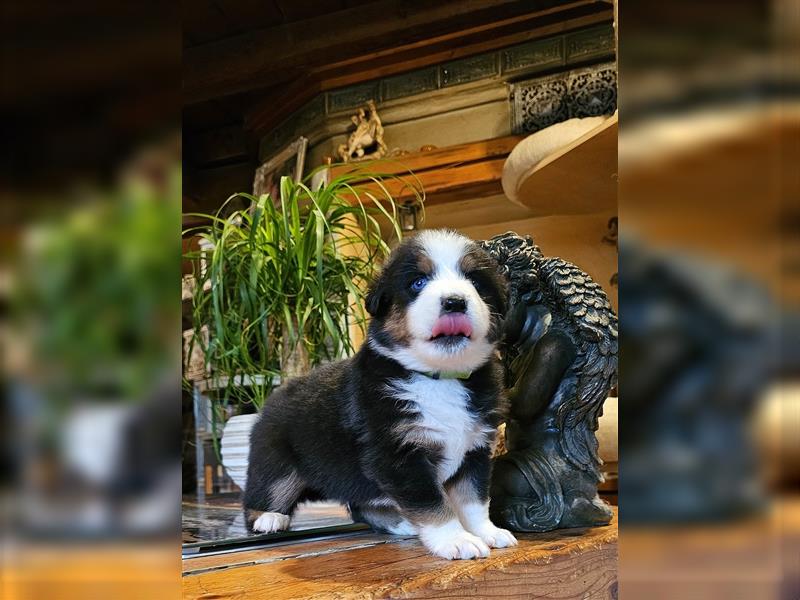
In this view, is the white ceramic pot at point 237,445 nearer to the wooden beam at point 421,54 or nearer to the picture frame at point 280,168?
the picture frame at point 280,168

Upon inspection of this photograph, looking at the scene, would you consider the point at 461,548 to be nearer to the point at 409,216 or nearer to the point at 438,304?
the point at 438,304

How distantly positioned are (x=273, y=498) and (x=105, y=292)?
730mm

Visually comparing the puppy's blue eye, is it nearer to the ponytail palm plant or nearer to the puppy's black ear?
the puppy's black ear

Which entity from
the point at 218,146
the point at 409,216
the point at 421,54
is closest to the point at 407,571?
the point at 409,216

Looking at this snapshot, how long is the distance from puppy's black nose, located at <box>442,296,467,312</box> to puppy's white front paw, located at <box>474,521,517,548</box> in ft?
0.79

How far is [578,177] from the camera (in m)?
1.49

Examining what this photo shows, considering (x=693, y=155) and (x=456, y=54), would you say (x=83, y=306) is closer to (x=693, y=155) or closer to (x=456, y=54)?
(x=693, y=155)

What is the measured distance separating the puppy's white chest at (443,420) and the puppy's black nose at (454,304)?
9 cm

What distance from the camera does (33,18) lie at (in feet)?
0.56

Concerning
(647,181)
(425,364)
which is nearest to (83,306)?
(647,181)

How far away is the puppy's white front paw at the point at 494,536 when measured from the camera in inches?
27.0

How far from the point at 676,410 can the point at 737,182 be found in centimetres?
8

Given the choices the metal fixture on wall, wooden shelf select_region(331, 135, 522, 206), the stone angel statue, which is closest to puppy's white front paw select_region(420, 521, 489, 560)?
the metal fixture on wall

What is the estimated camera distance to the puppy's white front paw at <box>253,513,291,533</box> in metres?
0.82
